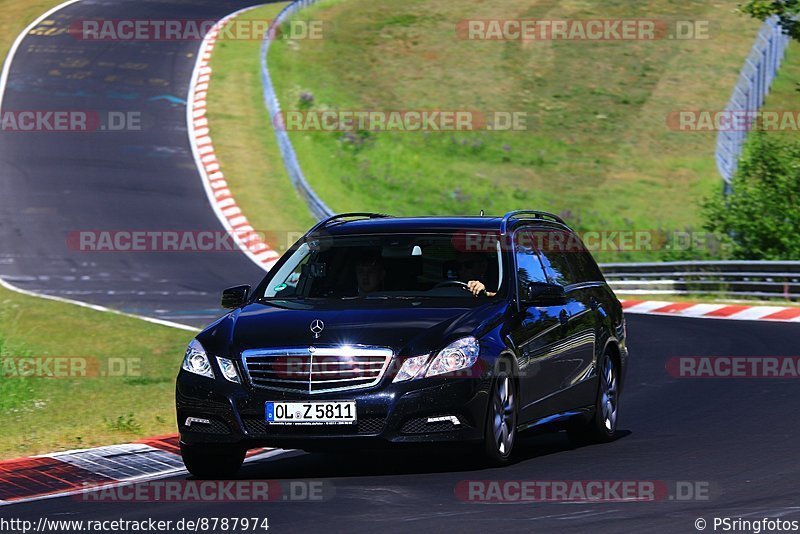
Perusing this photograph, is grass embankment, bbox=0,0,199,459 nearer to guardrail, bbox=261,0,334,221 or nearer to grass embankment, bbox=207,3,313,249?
guardrail, bbox=261,0,334,221

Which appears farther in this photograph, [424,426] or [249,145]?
[249,145]

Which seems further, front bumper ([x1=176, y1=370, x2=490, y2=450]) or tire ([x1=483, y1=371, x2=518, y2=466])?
tire ([x1=483, y1=371, x2=518, y2=466])

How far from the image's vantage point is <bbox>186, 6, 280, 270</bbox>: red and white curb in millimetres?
34438

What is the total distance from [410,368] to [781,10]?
27.4m

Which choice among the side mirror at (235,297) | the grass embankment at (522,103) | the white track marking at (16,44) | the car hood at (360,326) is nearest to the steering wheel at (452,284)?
the car hood at (360,326)

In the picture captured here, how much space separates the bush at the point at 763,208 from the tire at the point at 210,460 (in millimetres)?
24831

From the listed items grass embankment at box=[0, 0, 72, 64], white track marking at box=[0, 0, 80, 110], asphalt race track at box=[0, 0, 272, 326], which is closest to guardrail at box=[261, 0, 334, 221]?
asphalt race track at box=[0, 0, 272, 326]

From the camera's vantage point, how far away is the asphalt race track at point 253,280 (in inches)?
346

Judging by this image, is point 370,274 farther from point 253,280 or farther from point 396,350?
point 253,280

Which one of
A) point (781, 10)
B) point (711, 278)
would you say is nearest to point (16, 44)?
point (781, 10)

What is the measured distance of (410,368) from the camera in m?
9.82

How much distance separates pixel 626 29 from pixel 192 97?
27111 millimetres

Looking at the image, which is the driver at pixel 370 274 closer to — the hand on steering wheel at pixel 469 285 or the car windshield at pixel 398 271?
the car windshield at pixel 398 271

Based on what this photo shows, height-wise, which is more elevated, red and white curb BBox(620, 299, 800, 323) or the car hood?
the car hood
